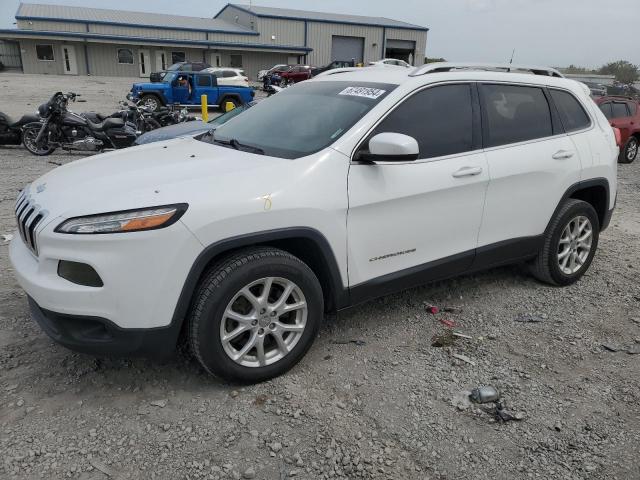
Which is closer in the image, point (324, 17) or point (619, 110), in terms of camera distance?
point (619, 110)

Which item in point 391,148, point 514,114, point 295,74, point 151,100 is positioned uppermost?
point 514,114

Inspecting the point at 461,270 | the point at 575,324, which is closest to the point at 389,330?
the point at 461,270

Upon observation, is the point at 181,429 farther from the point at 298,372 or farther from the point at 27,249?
the point at 27,249

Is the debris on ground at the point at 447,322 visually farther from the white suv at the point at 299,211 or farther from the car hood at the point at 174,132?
the car hood at the point at 174,132

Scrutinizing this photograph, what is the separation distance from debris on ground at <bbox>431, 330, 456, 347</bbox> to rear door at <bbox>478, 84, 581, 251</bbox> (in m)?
0.64

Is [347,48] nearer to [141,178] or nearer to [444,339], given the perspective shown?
[444,339]

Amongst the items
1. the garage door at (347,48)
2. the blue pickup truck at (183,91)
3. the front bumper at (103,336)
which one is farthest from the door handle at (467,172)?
the garage door at (347,48)

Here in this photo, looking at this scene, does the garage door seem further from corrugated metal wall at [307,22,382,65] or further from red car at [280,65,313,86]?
red car at [280,65,313,86]

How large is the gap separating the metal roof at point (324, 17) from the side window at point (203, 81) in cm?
2957

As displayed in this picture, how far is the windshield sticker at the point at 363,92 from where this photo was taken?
340cm

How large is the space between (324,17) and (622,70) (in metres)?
29.3

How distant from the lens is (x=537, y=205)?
4082 mm

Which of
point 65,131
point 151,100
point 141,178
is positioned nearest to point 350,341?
point 141,178

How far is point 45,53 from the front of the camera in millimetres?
39188
